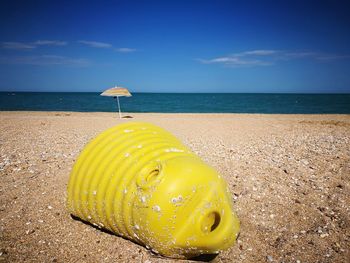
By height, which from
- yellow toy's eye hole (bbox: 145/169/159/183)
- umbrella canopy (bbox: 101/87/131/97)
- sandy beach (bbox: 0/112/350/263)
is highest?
umbrella canopy (bbox: 101/87/131/97)

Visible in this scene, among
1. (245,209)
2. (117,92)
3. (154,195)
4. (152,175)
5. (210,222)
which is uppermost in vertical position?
(117,92)

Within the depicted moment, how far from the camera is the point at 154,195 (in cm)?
249

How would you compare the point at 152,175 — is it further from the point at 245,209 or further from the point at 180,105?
the point at 180,105

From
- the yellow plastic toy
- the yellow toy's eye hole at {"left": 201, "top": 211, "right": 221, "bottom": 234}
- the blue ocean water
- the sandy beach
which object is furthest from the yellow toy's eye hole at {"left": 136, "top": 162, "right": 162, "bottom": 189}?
the blue ocean water

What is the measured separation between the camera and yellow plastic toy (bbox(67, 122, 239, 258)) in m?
2.47

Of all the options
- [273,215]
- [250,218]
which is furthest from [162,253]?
[273,215]

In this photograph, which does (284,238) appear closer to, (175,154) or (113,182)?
(175,154)

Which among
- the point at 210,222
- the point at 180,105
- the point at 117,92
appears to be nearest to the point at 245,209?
the point at 210,222

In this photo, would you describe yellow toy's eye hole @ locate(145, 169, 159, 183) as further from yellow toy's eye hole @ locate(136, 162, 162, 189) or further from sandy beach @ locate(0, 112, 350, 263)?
sandy beach @ locate(0, 112, 350, 263)

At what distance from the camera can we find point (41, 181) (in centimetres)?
515

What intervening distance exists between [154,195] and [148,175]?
0.30m

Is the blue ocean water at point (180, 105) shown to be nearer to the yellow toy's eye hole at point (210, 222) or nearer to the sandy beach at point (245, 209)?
the sandy beach at point (245, 209)

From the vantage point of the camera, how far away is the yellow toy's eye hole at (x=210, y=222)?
98.7 inches

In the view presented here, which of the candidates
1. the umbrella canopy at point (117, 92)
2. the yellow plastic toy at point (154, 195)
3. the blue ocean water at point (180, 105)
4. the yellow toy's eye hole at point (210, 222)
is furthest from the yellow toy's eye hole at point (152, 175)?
the blue ocean water at point (180, 105)
